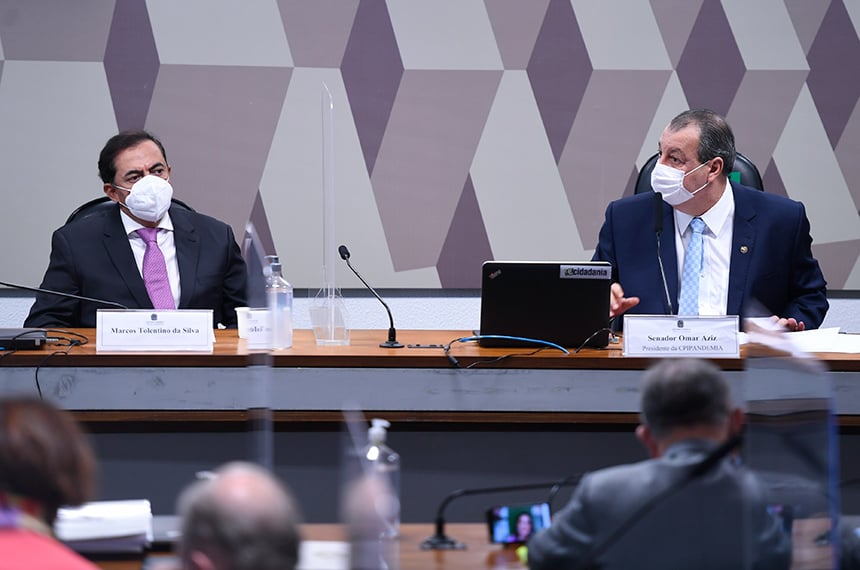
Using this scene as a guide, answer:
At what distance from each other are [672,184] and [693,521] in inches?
81.8

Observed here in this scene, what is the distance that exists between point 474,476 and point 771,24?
2.71m

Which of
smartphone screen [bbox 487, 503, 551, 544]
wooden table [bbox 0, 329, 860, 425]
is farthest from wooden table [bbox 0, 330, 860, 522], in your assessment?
smartphone screen [bbox 487, 503, 551, 544]

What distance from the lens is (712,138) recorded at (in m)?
3.18

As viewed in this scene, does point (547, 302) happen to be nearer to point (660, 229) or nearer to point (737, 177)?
point (660, 229)

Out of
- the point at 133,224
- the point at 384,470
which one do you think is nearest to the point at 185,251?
the point at 133,224

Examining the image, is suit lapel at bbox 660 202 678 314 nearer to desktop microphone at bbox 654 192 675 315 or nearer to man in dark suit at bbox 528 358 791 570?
desktop microphone at bbox 654 192 675 315

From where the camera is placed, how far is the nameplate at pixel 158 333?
8.08ft

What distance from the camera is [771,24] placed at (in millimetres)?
4207

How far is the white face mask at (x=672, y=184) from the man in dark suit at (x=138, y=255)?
1404mm

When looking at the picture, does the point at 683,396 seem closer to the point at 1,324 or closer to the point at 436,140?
the point at 436,140

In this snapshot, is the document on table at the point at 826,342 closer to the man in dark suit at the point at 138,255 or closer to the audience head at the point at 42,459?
the man in dark suit at the point at 138,255

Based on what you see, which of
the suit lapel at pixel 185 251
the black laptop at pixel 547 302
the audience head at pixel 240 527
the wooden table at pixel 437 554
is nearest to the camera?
the audience head at pixel 240 527

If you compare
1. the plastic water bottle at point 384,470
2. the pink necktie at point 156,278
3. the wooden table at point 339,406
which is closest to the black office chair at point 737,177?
the wooden table at point 339,406

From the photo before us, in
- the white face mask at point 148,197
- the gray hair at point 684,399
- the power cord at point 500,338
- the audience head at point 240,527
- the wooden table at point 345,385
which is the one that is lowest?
the audience head at point 240,527
